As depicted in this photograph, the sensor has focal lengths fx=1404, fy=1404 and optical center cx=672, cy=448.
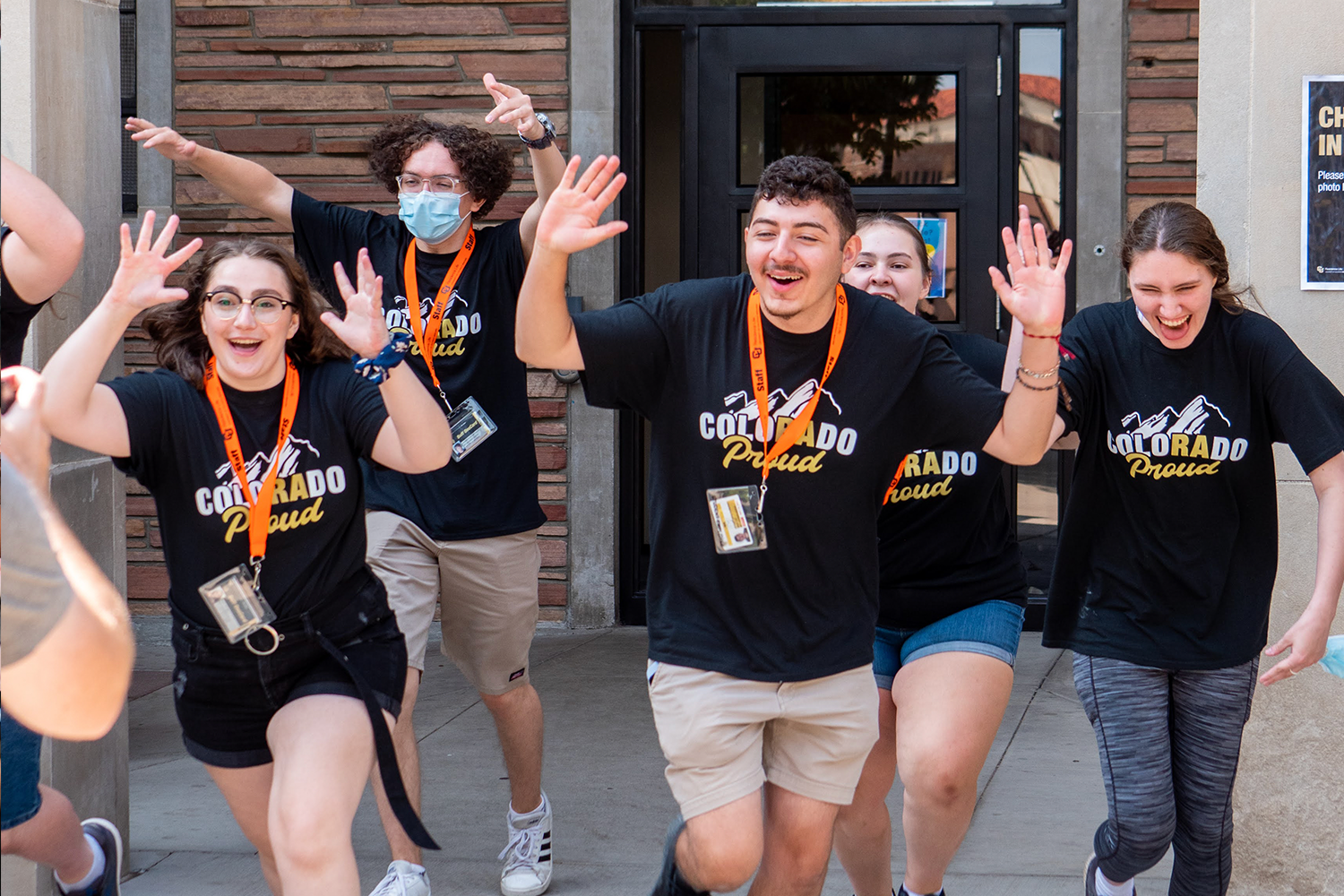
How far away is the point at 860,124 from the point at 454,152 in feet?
10.9

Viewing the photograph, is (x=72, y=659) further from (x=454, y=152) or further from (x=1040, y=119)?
(x=1040, y=119)

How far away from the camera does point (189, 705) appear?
3.15m

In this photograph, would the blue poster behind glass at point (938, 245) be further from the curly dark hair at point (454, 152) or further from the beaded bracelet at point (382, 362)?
the beaded bracelet at point (382, 362)

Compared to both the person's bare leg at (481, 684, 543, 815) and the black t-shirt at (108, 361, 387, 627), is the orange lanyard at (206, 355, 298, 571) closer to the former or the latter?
the black t-shirt at (108, 361, 387, 627)

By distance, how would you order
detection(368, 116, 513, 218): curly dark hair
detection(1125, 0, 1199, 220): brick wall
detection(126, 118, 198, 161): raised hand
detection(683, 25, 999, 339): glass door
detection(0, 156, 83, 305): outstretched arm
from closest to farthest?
detection(0, 156, 83, 305): outstretched arm, detection(126, 118, 198, 161): raised hand, detection(368, 116, 513, 218): curly dark hair, detection(1125, 0, 1199, 220): brick wall, detection(683, 25, 999, 339): glass door

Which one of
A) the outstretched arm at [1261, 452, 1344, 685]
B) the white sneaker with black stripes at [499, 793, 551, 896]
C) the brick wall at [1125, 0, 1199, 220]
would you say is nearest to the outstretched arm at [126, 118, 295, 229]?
the white sneaker with black stripes at [499, 793, 551, 896]

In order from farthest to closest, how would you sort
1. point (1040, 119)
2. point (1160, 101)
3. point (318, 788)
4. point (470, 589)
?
point (1040, 119), point (1160, 101), point (470, 589), point (318, 788)

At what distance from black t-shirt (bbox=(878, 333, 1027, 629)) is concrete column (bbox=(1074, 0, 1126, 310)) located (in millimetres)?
3398

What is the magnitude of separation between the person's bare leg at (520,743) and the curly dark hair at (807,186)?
1.77 metres

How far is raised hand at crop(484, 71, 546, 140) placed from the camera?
3.89 meters

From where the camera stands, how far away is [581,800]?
15.7ft

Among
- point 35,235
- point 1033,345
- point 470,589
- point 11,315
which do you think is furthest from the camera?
point 470,589

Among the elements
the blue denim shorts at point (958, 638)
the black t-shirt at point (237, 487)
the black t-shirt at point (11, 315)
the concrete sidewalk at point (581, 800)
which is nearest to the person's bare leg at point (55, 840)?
the black t-shirt at point (237, 487)

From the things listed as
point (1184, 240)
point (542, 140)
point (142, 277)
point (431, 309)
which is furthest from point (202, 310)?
point (1184, 240)
